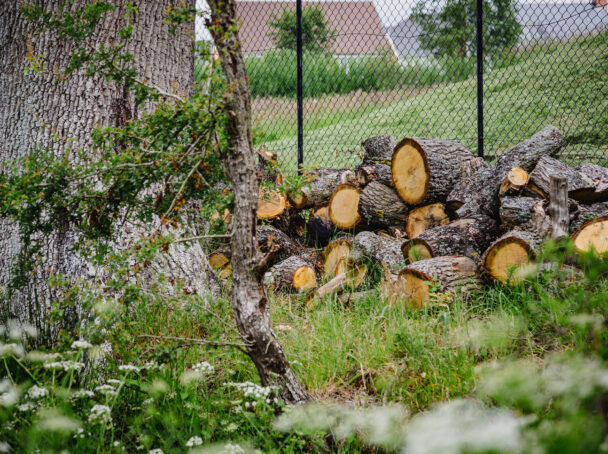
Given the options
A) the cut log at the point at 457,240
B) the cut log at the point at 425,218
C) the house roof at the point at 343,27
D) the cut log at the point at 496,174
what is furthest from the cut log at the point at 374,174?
the house roof at the point at 343,27

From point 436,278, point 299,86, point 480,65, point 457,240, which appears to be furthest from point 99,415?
point 480,65

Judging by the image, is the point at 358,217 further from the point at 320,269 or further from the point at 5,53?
the point at 5,53

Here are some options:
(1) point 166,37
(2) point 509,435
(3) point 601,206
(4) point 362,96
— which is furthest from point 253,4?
(2) point 509,435

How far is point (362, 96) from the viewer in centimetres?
720

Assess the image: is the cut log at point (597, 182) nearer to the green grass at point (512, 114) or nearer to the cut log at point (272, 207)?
the green grass at point (512, 114)

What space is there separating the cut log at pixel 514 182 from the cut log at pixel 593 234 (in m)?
0.57

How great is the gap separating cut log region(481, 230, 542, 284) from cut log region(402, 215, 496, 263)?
0.75 feet

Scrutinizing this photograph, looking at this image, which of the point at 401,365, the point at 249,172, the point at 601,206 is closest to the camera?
the point at 249,172

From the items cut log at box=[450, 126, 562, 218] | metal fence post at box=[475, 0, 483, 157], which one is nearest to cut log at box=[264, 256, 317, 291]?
cut log at box=[450, 126, 562, 218]

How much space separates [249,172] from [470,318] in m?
1.68

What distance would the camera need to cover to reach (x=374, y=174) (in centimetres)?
417

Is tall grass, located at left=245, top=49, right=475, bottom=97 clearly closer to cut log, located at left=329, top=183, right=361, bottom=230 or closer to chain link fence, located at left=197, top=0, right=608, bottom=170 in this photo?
chain link fence, located at left=197, top=0, right=608, bottom=170

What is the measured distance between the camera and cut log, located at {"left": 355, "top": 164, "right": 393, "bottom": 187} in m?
4.11

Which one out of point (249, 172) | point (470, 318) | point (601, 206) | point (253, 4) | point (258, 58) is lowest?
point (470, 318)
